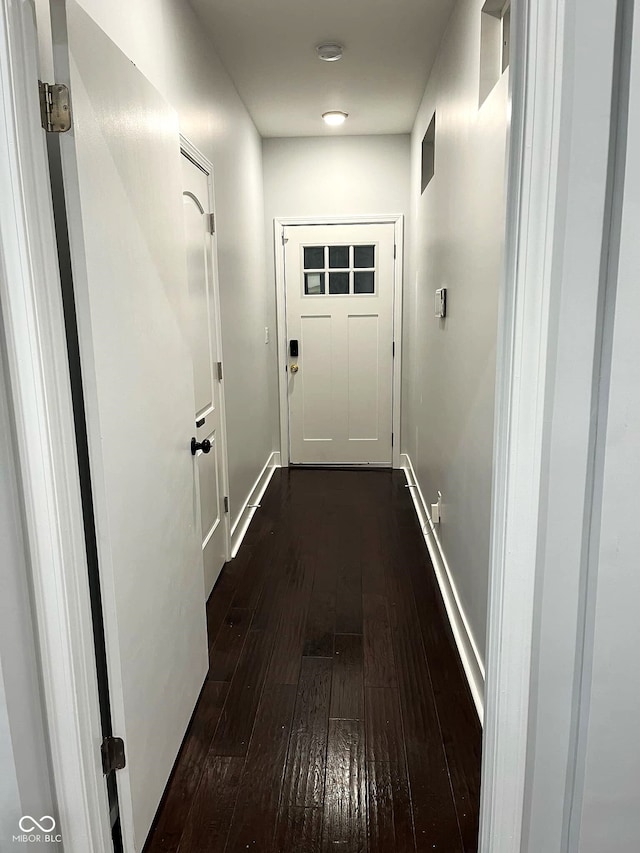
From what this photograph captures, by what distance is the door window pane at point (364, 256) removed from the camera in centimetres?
479

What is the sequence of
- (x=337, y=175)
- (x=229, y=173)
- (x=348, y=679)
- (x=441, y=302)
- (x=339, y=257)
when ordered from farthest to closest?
1. (x=339, y=257)
2. (x=337, y=175)
3. (x=229, y=173)
4. (x=441, y=302)
5. (x=348, y=679)

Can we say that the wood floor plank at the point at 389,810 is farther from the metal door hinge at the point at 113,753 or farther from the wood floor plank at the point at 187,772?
the metal door hinge at the point at 113,753

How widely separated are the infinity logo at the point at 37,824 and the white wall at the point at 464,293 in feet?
4.52

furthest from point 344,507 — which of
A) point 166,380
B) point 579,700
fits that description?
point 579,700

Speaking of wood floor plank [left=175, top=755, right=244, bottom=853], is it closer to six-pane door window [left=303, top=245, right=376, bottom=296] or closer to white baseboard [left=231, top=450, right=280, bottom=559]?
white baseboard [left=231, top=450, right=280, bottom=559]

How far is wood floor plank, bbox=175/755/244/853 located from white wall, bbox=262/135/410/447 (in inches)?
160

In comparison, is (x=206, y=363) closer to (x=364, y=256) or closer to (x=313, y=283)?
(x=313, y=283)

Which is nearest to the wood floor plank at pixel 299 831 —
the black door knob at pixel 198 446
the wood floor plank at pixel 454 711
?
the wood floor plank at pixel 454 711

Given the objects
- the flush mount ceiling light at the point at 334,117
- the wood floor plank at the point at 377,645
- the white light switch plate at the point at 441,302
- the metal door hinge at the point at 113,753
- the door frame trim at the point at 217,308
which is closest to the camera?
the metal door hinge at the point at 113,753

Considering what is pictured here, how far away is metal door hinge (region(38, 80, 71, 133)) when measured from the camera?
1.16m

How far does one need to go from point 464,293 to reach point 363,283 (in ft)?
8.22

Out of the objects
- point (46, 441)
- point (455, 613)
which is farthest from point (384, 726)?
point (46, 441)

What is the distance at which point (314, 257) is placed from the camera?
191 inches

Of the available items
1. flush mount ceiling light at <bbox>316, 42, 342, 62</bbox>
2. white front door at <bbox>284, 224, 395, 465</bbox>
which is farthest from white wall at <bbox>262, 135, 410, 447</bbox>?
flush mount ceiling light at <bbox>316, 42, 342, 62</bbox>
